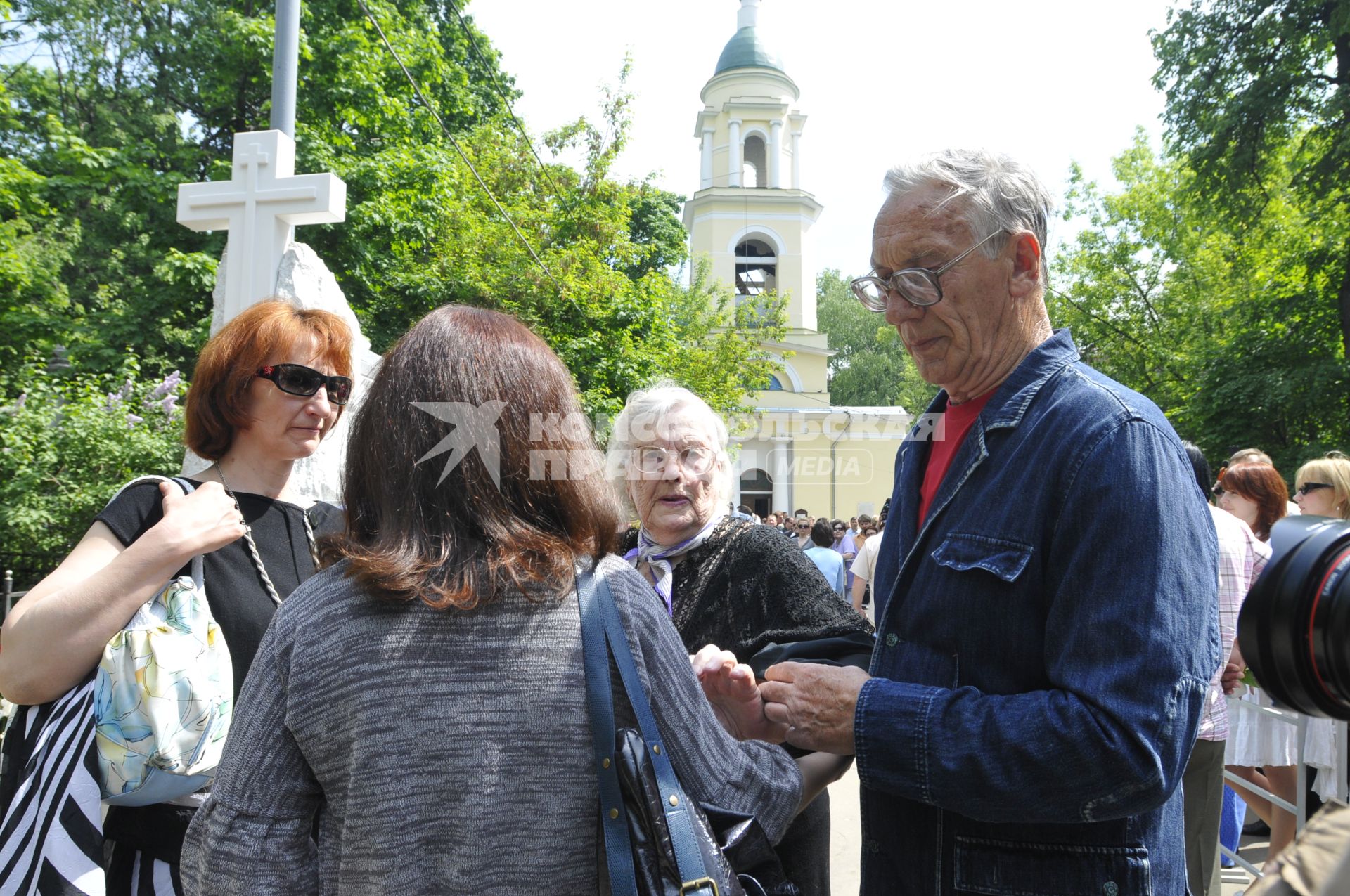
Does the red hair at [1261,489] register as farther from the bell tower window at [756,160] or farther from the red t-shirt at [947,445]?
the bell tower window at [756,160]

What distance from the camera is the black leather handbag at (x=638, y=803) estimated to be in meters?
1.28

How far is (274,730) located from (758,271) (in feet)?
118

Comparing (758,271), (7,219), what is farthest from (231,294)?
(758,271)

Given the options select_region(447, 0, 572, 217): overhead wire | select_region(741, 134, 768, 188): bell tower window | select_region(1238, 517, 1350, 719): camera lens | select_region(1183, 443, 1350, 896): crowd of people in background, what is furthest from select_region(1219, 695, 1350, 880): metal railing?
select_region(741, 134, 768, 188): bell tower window

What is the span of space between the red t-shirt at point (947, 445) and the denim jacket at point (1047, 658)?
0.21 m

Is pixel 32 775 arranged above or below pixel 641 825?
below

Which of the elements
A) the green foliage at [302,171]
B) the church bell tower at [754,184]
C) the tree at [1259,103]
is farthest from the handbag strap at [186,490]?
the church bell tower at [754,184]

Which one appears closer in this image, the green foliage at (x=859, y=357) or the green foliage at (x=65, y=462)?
the green foliage at (x=65, y=462)

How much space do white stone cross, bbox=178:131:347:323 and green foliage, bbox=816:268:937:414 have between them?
50.1 metres

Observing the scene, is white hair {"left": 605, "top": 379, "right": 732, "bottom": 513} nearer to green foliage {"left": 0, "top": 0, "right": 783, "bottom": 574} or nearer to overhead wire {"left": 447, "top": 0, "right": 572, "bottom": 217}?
green foliage {"left": 0, "top": 0, "right": 783, "bottom": 574}

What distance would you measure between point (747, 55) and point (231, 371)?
37.7m

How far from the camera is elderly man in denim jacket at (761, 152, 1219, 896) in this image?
138 centimetres

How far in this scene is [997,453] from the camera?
5.45 feet

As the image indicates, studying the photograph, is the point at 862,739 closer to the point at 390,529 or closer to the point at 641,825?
the point at 641,825
